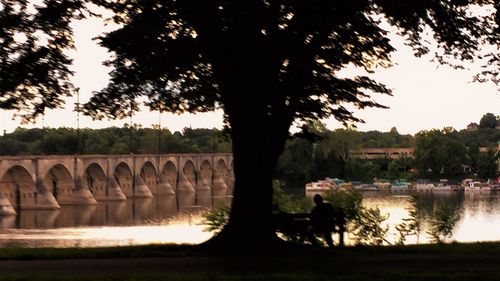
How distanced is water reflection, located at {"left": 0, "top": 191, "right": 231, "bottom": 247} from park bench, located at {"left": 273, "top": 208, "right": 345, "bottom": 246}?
782 inches

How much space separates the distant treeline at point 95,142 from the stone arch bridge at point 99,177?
634cm

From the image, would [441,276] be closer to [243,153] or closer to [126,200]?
[243,153]

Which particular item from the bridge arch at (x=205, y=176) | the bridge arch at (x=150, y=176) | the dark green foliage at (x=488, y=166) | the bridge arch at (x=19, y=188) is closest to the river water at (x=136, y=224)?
the bridge arch at (x=19, y=188)

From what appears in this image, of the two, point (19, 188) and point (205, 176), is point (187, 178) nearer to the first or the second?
point (205, 176)

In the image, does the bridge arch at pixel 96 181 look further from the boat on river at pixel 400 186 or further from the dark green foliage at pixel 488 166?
the dark green foliage at pixel 488 166

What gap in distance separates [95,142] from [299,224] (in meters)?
134

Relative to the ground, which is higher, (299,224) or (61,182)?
(299,224)

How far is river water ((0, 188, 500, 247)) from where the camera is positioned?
45.1 meters

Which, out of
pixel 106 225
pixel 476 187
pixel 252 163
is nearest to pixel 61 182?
pixel 106 225

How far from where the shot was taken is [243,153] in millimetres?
17188

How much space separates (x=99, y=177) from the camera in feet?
355

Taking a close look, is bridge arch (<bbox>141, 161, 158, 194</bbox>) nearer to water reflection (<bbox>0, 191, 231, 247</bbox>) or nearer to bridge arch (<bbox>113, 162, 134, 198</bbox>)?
bridge arch (<bbox>113, 162, 134, 198</bbox>)

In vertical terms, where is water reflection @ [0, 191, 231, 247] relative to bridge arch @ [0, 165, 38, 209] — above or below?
below

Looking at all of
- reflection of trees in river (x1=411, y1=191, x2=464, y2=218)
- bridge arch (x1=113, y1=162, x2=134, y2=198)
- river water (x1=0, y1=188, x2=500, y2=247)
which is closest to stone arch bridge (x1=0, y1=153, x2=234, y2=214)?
bridge arch (x1=113, y1=162, x2=134, y2=198)
